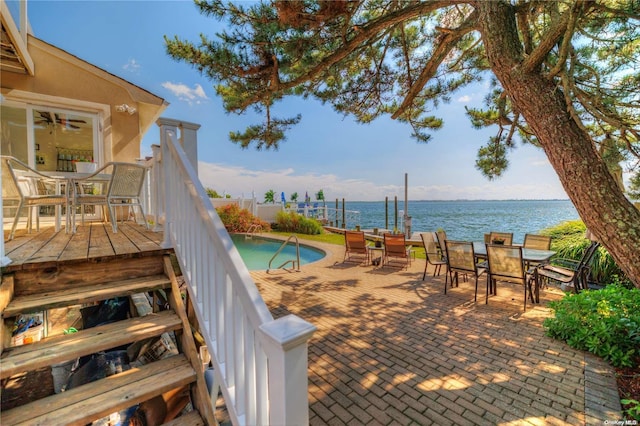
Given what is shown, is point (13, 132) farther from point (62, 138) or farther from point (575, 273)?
point (575, 273)

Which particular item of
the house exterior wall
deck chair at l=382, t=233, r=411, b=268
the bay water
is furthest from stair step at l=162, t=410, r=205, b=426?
deck chair at l=382, t=233, r=411, b=268

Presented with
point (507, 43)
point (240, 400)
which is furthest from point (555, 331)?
point (240, 400)

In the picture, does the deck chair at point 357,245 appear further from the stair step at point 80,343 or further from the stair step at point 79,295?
the stair step at point 80,343

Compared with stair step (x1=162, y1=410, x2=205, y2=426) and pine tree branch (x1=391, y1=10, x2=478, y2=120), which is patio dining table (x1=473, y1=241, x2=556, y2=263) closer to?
pine tree branch (x1=391, y1=10, x2=478, y2=120)

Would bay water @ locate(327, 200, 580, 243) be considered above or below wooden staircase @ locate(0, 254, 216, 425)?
below

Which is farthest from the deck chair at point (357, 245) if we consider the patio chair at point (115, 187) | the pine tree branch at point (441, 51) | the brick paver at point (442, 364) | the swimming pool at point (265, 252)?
the patio chair at point (115, 187)

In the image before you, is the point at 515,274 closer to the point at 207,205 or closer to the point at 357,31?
the point at 357,31

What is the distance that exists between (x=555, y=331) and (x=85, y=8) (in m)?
10.3

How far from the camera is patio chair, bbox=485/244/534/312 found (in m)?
4.21

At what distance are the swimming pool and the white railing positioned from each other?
6.72 m

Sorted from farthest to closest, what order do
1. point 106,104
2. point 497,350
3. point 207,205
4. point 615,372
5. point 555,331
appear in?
point 106,104, point 555,331, point 497,350, point 615,372, point 207,205

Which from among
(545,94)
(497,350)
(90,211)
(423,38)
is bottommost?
(497,350)

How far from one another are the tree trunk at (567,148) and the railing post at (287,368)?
2856 millimetres

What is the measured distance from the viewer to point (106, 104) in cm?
538
